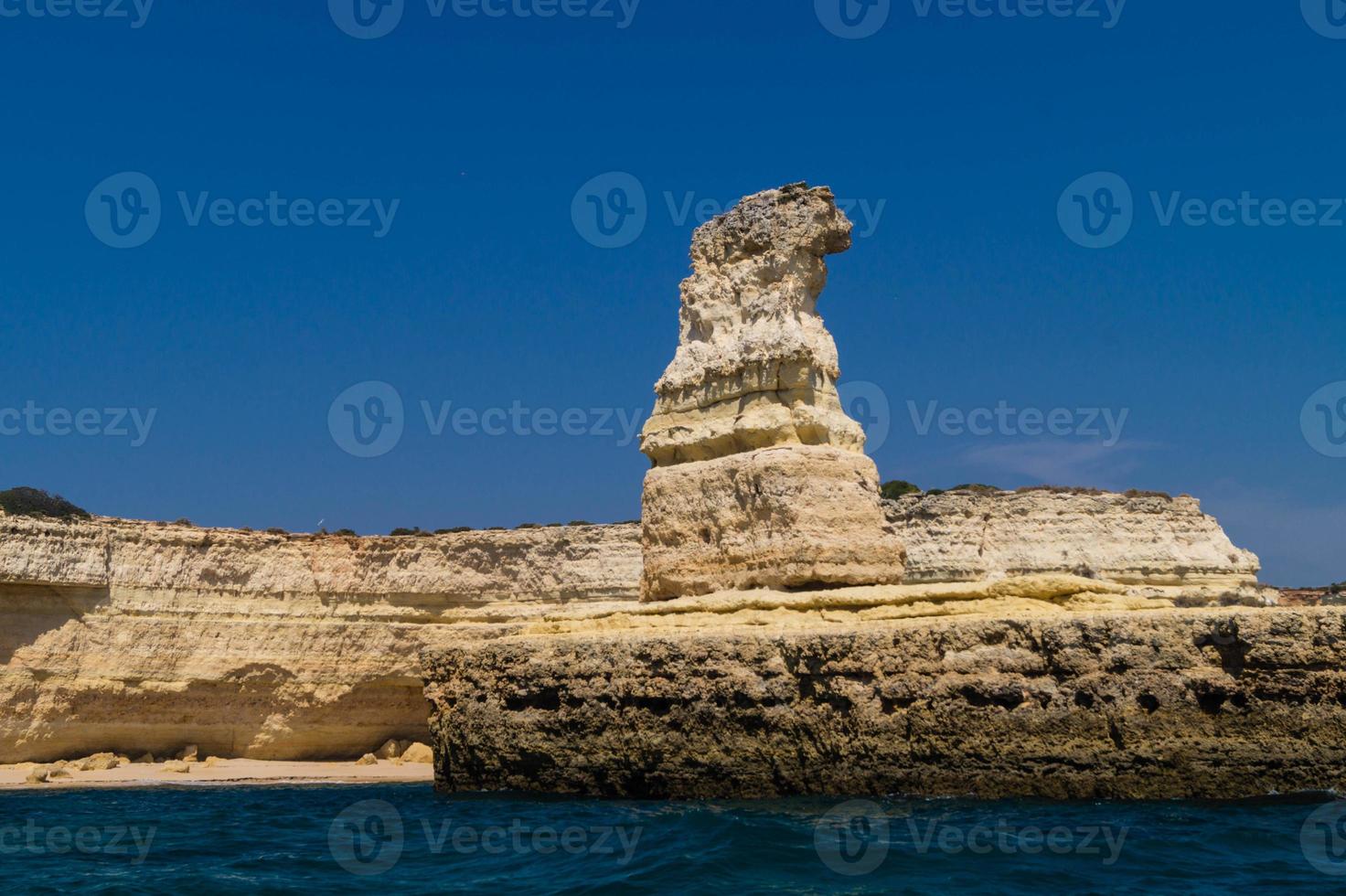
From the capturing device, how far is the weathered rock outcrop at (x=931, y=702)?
39.3ft

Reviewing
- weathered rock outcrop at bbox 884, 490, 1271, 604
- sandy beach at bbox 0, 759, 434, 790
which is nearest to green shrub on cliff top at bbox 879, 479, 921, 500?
weathered rock outcrop at bbox 884, 490, 1271, 604

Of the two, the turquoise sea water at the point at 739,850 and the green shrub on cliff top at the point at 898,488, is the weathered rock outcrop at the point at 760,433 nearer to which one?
the turquoise sea water at the point at 739,850

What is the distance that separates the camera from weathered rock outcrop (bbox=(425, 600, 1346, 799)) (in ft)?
39.3

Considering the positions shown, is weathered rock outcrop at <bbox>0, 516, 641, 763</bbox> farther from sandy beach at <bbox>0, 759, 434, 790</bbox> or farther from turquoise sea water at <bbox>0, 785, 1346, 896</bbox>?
turquoise sea water at <bbox>0, 785, 1346, 896</bbox>

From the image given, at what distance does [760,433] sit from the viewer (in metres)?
18.0

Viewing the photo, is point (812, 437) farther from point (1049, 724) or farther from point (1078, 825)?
point (1078, 825)

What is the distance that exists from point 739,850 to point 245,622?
21.4 m

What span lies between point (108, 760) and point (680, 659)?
17.9 meters

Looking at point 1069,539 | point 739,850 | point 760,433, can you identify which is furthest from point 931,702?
point 1069,539

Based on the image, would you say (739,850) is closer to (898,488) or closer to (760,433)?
(760,433)

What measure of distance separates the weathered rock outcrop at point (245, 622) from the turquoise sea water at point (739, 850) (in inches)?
418

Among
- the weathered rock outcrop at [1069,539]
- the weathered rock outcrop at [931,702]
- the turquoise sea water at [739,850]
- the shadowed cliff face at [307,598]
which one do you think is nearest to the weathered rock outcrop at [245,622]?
the shadowed cliff face at [307,598]

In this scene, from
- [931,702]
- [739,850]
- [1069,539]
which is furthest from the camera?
[1069,539]

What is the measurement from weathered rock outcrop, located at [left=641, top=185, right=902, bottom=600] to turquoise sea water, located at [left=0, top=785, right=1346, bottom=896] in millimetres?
4468
